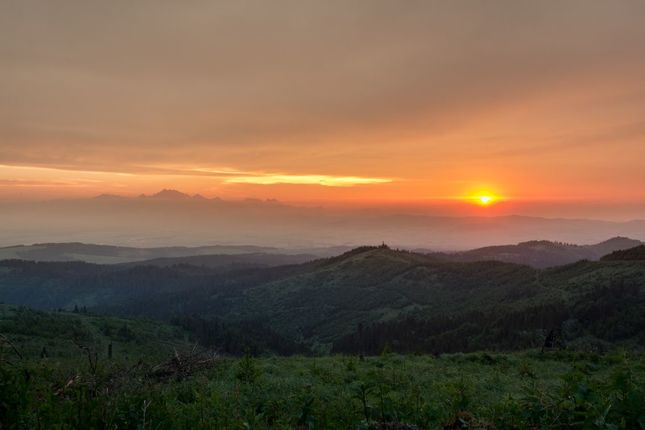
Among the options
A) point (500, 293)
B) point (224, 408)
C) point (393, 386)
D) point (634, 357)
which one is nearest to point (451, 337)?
point (500, 293)

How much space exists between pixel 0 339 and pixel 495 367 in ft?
77.6

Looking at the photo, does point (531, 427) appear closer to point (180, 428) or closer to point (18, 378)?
point (180, 428)

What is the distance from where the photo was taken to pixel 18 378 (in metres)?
6.54

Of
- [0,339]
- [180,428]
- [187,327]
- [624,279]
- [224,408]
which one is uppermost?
[0,339]

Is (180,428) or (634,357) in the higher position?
(180,428)

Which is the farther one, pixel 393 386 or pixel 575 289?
pixel 575 289

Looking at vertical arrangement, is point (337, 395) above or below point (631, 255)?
above

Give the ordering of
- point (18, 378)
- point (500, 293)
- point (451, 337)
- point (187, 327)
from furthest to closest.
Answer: point (500, 293) → point (187, 327) → point (451, 337) → point (18, 378)

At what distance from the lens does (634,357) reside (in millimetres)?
25750

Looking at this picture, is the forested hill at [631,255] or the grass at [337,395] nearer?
the grass at [337,395]

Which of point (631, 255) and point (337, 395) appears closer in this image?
point (337, 395)

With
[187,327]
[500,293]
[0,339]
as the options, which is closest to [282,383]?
[0,339]

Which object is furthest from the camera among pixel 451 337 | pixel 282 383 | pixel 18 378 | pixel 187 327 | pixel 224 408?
pixel 187 327

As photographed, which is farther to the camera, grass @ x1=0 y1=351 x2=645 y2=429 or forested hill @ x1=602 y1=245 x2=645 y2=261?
forested hill @ x1=602 y1=245 x2=645 y2=261
